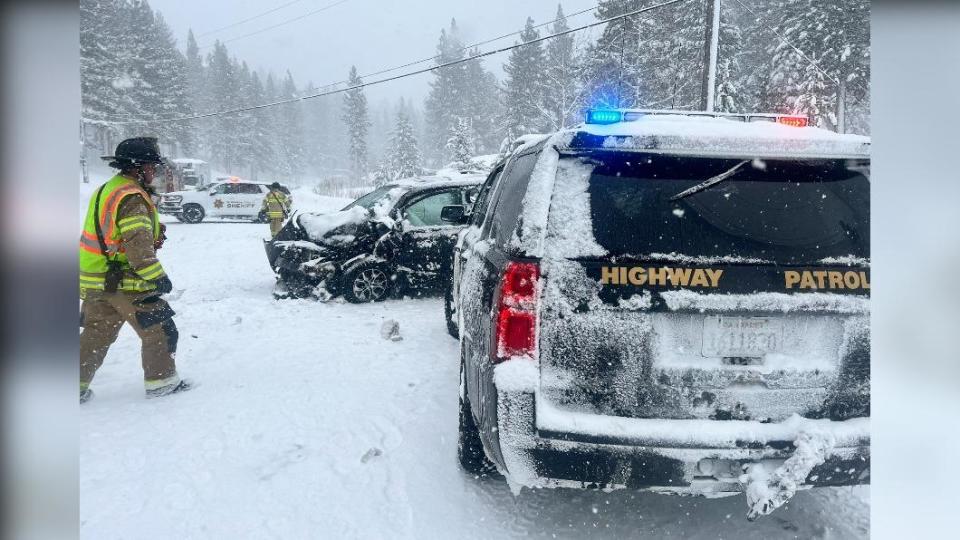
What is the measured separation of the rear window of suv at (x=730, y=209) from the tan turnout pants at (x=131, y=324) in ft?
11.7

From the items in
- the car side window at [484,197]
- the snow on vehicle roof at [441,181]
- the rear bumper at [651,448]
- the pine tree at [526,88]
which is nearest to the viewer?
A: the rear bumper at [651,448]

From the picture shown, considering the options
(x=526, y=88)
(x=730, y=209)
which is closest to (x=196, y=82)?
(x=526, y=88)

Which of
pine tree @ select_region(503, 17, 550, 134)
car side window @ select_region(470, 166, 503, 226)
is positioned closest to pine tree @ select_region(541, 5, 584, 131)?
pine tree @ select_region(503, 17, 550, 134)

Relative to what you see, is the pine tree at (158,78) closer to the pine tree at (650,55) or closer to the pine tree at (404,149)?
the pine tree at (650,55)

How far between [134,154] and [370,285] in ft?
13.8

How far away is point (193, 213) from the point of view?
945 inches

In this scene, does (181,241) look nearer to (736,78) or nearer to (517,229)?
(517,229)

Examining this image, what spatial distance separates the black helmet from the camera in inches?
161

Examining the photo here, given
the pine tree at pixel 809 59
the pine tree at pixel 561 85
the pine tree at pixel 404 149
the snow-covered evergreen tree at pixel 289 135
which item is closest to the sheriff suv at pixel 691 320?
the pine tree at pixel 809 59

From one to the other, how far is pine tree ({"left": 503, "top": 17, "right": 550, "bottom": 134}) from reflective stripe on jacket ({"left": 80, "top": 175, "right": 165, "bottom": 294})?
22842mm

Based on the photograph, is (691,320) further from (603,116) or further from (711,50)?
(711,50)

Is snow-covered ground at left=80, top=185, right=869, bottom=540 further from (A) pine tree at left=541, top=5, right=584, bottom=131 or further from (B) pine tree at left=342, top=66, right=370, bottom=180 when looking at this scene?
(B) pine tree at left=342, top=66, right=370, bottom=180

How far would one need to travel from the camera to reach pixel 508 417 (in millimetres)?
2268

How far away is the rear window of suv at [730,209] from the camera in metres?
2.26
